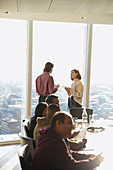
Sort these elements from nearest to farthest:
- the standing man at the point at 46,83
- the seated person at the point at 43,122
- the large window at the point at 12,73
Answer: the seated person at the point at 43,122
the standing man at the point at 46,83
the large window at the point at 12,73

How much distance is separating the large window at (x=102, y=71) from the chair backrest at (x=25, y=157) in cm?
352

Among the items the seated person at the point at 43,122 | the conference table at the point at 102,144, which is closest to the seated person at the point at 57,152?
the conference table at the point at 102,144

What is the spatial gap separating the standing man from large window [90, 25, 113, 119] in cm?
125

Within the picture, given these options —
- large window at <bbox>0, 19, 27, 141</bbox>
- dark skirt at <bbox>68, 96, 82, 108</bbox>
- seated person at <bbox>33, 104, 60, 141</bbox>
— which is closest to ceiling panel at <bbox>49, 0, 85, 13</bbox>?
large window at <bbox>0, 19, 27, 141</bbox>

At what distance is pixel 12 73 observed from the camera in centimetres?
479

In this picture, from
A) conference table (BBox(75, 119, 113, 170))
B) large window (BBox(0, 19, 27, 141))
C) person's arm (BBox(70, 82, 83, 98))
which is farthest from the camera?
large window (BBox(0, 19, 27, 141))

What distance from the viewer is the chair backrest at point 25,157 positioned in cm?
174

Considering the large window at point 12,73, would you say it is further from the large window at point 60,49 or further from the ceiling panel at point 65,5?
the ceiling panel at point 65,5

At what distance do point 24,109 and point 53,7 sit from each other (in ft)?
7.59

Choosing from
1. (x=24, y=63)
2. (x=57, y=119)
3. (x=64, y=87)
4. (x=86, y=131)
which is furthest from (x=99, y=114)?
(x=57, y=119)

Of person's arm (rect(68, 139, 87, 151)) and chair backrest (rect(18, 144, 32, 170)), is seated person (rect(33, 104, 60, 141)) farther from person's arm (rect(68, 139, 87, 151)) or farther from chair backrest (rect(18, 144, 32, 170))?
chair backrest (rect(18, 144, 32, 170))

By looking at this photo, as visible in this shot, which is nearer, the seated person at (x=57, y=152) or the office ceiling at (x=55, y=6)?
the seated person at (x=57, y=152)

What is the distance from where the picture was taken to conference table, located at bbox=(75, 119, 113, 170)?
1.92 m

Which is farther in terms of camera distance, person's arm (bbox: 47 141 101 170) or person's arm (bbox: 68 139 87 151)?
person's arm (bbox: 68 139 87 151)
